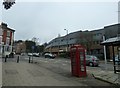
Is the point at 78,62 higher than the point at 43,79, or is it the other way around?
the point at 78,62

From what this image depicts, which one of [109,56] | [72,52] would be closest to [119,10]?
[72,52]

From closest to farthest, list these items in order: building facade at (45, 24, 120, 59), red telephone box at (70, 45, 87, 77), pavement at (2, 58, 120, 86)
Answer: pavement at (2, 58, 120, 86), red telephone box at (70, 45, 87, 77), building facade at (45, 24, 120, 59)

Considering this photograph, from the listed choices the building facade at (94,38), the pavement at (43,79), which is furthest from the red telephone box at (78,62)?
the building facade at (94,38)

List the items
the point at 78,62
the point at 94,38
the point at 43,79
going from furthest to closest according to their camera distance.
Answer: the point at 94,38 < the point at 78,62 < the point at 43,79

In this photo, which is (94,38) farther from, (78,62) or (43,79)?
(43,79)

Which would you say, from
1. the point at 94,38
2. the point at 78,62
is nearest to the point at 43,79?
the point at 78,62

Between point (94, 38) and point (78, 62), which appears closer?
point (78, 62)

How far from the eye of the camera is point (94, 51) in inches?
2721

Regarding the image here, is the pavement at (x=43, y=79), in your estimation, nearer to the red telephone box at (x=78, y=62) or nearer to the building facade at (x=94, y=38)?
the red telephone box at (x=78, y=62)

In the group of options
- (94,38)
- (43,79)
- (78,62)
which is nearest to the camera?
(43,79)

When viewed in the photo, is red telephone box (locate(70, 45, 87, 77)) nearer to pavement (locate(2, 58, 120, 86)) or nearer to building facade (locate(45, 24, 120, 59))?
pavement (locate(2, 58, 120, 86))

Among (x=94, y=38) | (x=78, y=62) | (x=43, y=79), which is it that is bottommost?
(x=43, y=79)

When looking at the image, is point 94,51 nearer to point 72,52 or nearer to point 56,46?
point 56,46

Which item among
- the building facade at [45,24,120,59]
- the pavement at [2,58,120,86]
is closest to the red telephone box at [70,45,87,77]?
the pavement at [2,58,120,86]
